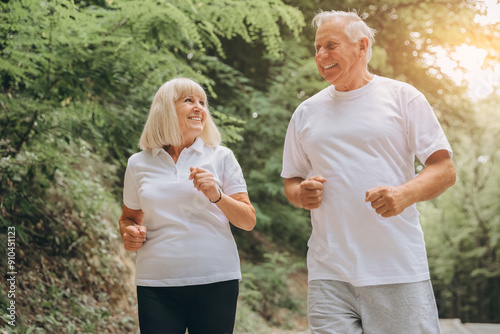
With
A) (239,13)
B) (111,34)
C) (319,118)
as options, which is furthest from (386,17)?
(319,118)

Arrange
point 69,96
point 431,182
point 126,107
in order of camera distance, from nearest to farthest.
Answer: point 431,182
point 69,96
point 126,107

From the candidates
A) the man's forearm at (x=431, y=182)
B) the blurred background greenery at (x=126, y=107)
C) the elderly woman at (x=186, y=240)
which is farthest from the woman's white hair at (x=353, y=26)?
the blurred background greenery at (x=126, y=107)

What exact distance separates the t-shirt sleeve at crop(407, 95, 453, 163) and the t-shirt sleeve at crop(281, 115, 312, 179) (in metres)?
0.53

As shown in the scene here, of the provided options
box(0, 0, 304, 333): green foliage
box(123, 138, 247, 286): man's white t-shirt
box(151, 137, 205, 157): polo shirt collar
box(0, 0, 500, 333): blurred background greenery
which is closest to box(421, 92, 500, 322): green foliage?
box(0, 0, 500, 333): blurred background greenery

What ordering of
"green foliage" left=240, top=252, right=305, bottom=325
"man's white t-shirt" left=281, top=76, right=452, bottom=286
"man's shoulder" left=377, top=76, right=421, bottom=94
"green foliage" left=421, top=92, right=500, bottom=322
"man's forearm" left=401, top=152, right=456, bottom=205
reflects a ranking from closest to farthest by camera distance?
"man's forearm" left=401, top=152, right=456, bottom=205 → "man's white t-shirt" left=281, top=76, right=452, bottom=286 → "man's shoulder" left=377, top=76, right=421, bottom=94 → "green foliage" left=240, top=252, right=305, bottom=325 → "green foliage" left=421, top=92, right=500, bottom=322

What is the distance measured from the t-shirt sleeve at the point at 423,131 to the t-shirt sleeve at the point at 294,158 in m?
0.53

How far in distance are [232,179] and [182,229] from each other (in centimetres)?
36

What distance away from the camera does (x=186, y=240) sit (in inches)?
102

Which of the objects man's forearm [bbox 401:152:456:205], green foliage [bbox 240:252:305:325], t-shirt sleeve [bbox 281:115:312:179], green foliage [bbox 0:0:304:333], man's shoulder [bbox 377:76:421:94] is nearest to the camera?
man's forearm [bbox 401:152:456:205]

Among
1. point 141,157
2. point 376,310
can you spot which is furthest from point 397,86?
point 141,157

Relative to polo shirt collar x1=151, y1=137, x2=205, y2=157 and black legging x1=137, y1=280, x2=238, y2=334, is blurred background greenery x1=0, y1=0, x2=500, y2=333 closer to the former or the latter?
polo shirt collar x1=151, y1=137, x2=205, y2=157

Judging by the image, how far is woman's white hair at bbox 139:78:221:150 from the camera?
9.09 ft

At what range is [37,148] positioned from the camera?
14.5 ft

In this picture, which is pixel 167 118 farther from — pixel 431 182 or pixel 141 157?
pixel 431 182
